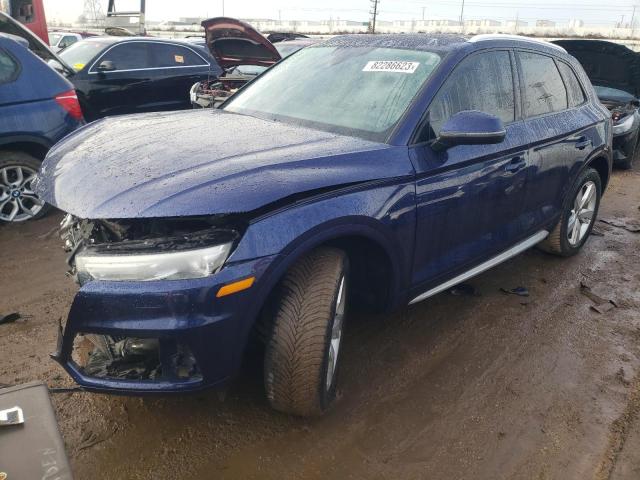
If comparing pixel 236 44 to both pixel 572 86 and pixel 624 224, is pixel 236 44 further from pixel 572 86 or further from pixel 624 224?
pixel 624 224

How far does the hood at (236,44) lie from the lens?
6.84m

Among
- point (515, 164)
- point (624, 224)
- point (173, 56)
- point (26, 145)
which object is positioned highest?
point (173, 56)

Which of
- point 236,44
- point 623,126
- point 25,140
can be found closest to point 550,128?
point 25,140

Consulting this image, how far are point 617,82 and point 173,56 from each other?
22.7ft

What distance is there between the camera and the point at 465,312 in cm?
367

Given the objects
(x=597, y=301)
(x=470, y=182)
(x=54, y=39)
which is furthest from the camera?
(x=54, y=39)

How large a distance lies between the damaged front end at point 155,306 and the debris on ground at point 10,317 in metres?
1.37

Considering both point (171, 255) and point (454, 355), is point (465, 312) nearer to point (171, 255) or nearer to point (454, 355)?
point (454, 355)

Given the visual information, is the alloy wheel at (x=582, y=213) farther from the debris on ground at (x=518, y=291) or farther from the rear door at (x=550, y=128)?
the debris on ground at (x=518, y=291)

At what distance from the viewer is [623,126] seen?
25.5ft

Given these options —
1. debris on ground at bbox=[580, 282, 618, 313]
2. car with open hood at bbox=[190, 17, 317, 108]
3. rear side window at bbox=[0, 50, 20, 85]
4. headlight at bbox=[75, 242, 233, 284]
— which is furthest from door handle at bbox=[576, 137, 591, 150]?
rear side window at bbox=[0, 50, 20, 85]

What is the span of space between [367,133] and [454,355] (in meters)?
1.38

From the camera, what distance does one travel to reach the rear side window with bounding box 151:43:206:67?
8203mm

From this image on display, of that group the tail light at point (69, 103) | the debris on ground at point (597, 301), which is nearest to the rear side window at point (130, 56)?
the tail light at point (69, 103)
